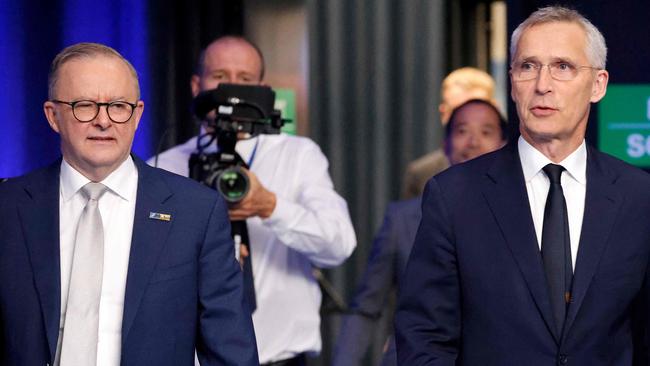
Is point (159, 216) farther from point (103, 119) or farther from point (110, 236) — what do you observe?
point (103, 119)

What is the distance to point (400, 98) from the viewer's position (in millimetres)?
7809

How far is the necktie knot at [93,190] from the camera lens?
3275 millimetres

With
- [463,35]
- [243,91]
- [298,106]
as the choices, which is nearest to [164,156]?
[243,91]

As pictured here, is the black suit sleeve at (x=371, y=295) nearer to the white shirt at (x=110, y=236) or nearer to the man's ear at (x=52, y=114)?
the white shirt at (x=110, y=236)

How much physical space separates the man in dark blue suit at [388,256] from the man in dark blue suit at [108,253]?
1.39 m

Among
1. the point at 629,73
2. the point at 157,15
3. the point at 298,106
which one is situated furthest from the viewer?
the point at 298,106

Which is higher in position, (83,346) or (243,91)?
(243,91)

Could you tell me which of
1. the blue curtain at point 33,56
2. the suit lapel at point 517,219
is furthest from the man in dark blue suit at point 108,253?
the blue curtain at point 33,56

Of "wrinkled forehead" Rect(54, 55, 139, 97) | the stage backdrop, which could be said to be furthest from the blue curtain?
the stage backdrop

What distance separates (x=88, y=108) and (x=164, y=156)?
5.10ft

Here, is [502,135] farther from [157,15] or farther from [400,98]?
[400,98]

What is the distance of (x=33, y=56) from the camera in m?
5.16

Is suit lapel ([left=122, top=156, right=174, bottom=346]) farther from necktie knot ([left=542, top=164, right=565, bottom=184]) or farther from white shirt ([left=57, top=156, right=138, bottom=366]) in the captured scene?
necktie knot ([left=542, top=164, right=565, bottom=184])

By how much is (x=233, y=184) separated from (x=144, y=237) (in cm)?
109
